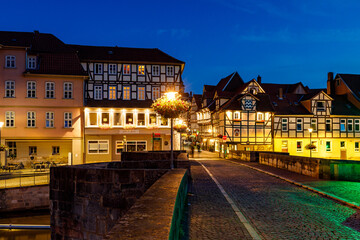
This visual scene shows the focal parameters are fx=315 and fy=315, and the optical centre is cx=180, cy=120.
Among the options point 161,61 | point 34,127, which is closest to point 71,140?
point 34,127

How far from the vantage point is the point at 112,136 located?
35.7 m

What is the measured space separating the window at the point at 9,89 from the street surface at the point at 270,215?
86.1ft

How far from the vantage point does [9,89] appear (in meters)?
32.0

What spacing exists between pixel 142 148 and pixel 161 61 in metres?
10.4

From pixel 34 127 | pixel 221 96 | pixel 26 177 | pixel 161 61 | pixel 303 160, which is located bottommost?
pixel 26 177

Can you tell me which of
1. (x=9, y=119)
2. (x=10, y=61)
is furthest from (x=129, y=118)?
(x=10, y=61)

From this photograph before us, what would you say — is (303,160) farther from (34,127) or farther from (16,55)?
(16,55)

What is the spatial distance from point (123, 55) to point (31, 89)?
11.0 metres

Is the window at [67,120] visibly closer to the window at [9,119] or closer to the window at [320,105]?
the window at [9,119]

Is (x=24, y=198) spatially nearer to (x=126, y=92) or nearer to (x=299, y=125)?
(x=126, y=92)

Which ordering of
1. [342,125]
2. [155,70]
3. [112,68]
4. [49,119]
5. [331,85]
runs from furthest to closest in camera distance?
[331,85] < [342,125] < [155,70] < [112,68] < [49,119]

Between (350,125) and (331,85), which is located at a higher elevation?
(331,85)

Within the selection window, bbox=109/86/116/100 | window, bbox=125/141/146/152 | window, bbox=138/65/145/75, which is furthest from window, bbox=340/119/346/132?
window, bbox=109/86/116/100

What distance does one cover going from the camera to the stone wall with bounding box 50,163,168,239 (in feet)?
30.5
